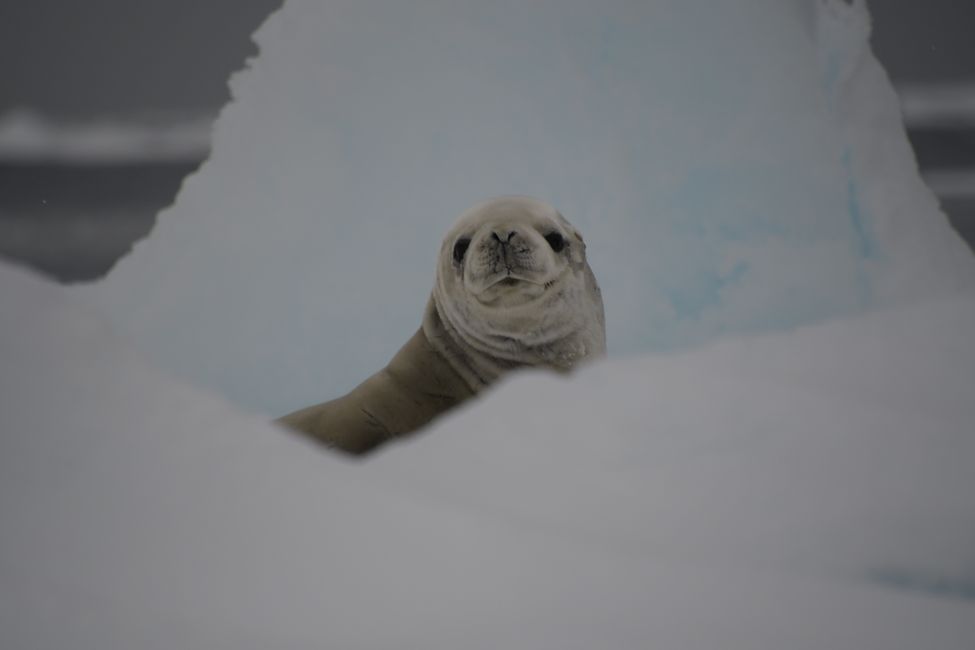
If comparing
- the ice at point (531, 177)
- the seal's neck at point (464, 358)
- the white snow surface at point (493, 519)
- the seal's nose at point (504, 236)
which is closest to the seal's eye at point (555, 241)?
the seal's nose at point (504, 236)

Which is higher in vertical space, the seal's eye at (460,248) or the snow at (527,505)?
the seal's eye at (460,248)

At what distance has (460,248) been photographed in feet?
13.9

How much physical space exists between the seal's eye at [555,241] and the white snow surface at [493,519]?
2.88 metres

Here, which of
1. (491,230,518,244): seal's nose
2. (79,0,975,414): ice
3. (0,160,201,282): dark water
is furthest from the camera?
(79,0,975,414): ice

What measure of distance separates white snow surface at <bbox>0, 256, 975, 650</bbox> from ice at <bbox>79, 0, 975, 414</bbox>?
331cm

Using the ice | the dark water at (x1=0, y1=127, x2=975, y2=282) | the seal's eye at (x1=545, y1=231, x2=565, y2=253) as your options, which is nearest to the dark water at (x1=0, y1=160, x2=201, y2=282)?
the dark water at (x1=0, y1=127, x2=975, y2=282)

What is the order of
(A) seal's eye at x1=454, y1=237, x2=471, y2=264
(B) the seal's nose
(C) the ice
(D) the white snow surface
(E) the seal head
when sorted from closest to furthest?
(D) the white snow surface
(B) the seal's nose
(E) the seal head
(A) seal's eye at x1=454, y1=237, x2=471, y2=264
(C) the ice

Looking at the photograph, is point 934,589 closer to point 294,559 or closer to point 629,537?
point 629,537

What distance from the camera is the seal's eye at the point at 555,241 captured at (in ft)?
13.8

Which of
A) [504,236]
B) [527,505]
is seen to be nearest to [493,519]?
[527,505]

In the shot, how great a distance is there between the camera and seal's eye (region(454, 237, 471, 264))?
4184 mm

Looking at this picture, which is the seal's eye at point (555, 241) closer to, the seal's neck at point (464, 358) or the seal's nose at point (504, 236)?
the seal's nose at point (504, 236)

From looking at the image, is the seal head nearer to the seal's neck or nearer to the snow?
the seal's neck

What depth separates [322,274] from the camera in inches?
229
